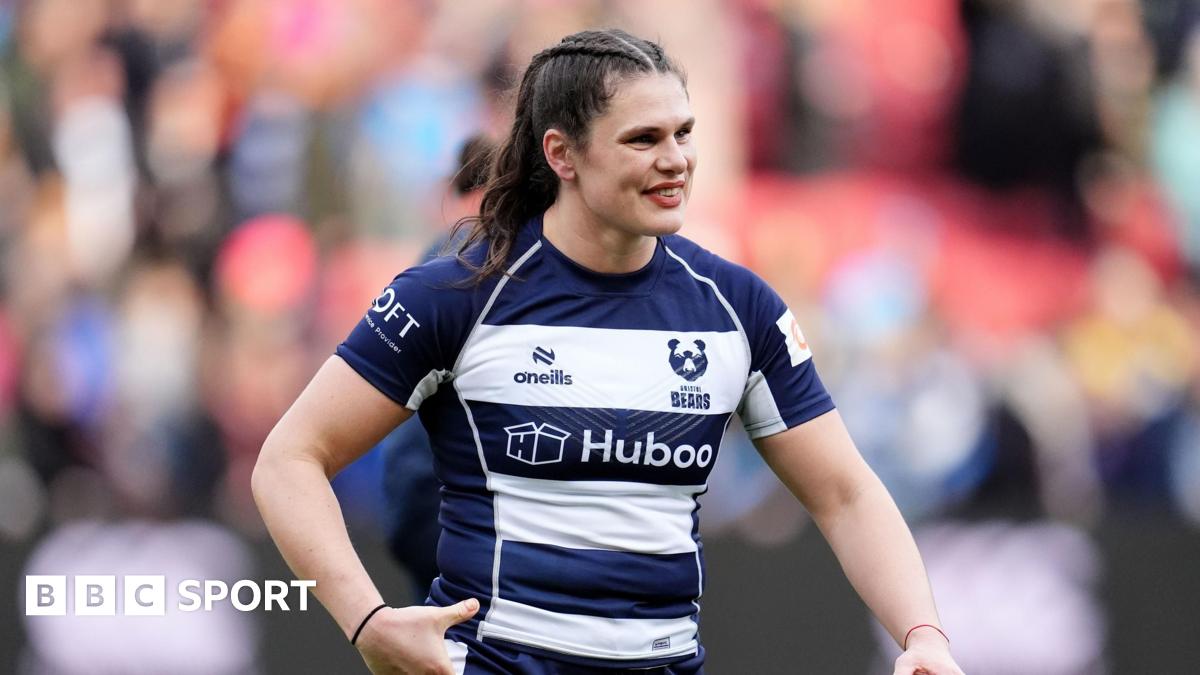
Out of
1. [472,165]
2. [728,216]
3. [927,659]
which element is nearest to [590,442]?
[927,659]

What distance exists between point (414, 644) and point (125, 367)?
189 inches

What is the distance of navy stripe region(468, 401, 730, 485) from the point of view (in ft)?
9.46

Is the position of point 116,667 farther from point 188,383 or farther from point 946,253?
point 946,253

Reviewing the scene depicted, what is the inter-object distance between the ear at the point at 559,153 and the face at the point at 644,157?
0.26 ft

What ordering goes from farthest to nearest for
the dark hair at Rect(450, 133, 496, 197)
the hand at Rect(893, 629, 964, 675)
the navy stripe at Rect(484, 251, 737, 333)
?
the dark hair at Rect(450, 133, 496, 197) → the navy stripe at Rect(484, 251, 737, 333) → the hand at Rect(893, 629, 964, 675)

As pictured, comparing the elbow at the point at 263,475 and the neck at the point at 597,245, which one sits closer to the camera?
the elbow at the point at 263,475

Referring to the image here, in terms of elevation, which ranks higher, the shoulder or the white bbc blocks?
the shoulder

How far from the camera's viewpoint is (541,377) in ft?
9.58

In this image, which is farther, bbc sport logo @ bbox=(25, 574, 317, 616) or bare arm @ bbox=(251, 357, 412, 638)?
bbc sport logo @ bbox=(25, 574, 317, 616)

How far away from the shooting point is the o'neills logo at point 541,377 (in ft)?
9.57

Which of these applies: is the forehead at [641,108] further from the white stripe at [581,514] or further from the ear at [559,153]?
the white stripe at [581,514]

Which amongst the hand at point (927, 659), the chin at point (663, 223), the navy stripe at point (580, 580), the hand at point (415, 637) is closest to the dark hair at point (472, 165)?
the chin at point (663, 223)

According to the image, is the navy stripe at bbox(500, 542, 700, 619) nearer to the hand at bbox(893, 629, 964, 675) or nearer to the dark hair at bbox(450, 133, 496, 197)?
the hand at bbox(893, 629, 964, 675)

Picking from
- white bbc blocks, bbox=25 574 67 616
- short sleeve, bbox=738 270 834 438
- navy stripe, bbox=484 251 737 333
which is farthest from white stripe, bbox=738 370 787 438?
white bbc blocks, bbox=25 574 67 616
